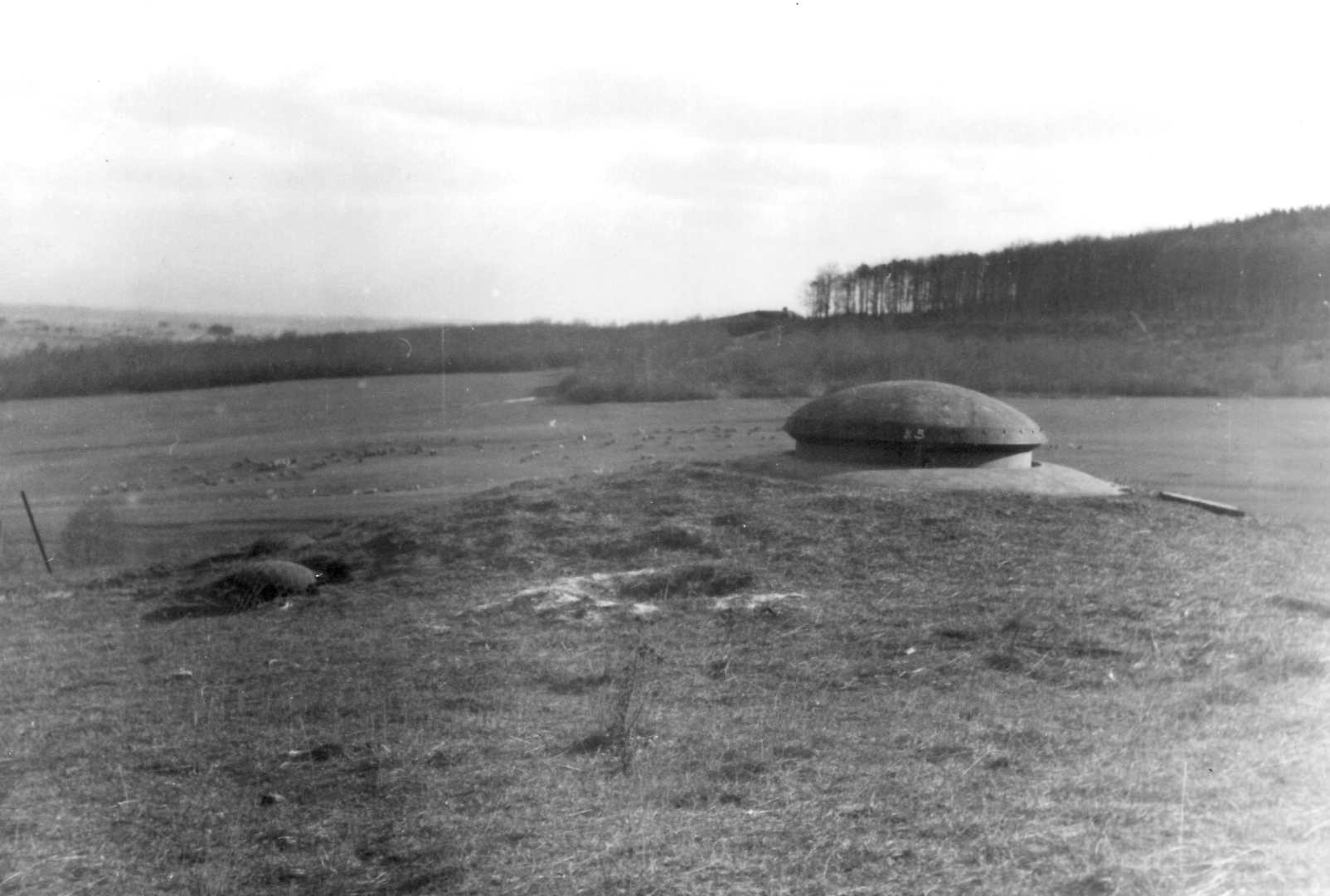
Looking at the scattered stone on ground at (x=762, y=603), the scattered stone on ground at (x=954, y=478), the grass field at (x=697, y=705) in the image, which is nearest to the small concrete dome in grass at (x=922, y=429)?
the scattered stone on ground at (x=954, y=478)

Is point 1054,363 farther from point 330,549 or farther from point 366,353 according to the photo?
point 330,549

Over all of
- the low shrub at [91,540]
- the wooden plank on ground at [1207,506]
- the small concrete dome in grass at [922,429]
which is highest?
the small concrete dome in grass at [922,429]

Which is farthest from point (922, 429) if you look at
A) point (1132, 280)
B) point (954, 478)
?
point (1132, 280)

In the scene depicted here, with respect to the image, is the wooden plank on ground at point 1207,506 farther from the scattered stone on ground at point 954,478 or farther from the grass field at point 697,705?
the scattered stone on ground at point 954,478

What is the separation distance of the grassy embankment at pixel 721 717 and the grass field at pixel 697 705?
0.02 metres

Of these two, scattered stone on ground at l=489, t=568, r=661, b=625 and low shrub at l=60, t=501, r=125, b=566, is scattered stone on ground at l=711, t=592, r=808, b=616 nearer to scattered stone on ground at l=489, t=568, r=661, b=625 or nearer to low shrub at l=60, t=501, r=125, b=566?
scattered stone on ground at l=489, t=568, r=661, b=625

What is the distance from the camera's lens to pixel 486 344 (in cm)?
3056

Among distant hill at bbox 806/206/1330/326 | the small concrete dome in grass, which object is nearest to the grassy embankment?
the small concrete dome in grass

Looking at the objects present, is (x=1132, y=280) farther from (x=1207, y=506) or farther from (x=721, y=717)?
(x=721, y=717)

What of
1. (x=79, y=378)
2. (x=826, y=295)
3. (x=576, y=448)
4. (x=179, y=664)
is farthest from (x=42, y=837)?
(x=826, y=295)

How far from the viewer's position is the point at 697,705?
5.55 meters

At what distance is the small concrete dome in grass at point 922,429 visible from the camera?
10.8 metres

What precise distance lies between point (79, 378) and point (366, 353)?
21.6 ft

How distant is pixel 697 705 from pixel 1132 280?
23344 mm
